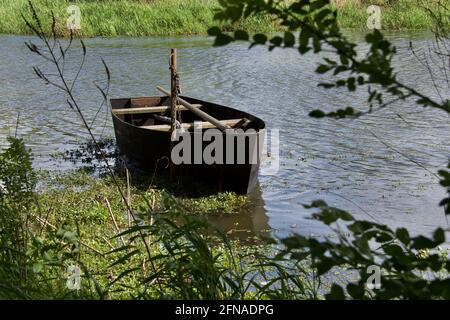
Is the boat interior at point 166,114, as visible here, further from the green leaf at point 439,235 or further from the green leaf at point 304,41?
the green leaf at point 439,235

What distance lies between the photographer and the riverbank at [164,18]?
31.5m

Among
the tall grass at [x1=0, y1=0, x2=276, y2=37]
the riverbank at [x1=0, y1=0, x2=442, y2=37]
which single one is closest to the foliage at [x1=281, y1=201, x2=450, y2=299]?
the riverbank at [x1=0, y1=0, x2=442, y2=37]

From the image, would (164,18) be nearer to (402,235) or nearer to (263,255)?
(263,255)

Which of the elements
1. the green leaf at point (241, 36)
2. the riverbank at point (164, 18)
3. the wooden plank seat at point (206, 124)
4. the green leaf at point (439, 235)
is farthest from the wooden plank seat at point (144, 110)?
the riverbank at point (164, 18)

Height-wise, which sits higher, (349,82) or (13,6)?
(349,82)

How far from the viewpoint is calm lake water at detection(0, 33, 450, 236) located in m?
10.7

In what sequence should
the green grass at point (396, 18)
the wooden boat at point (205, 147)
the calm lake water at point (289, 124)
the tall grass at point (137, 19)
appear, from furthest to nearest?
the tall grass at point (137, 19)
the green grass at point (396, 18)
the calm lake water at point (289, 124)
the wooden boat at point (205, 147)

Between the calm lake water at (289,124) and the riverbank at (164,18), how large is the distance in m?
2.60

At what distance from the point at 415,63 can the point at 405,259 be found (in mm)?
→ 21238

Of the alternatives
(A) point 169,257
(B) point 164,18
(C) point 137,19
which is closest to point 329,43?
(A) point 169,257

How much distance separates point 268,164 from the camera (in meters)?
13.0

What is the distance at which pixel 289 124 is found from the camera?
53.0 ft
